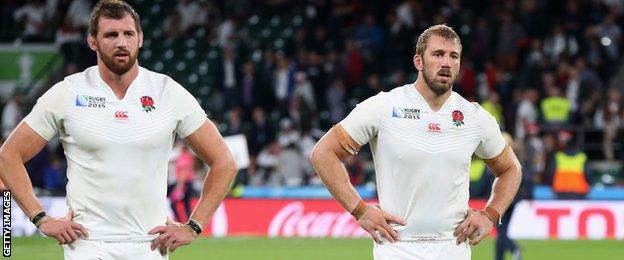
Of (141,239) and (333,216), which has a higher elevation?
(141,239)

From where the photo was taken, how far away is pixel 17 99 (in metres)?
27.8

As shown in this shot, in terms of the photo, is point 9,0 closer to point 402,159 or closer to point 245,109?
point 245,109

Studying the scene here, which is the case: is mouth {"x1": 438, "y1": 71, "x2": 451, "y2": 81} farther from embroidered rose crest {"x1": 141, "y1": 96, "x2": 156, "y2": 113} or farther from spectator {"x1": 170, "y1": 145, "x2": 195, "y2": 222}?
spectator {"x1": 170, "y1": 145, "x2": 195, "y2": 222}

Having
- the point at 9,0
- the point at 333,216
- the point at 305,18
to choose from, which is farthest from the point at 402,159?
the point at 9,0

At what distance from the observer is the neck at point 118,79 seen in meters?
7.09

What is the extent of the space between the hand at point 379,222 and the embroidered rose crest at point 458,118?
0.64 m

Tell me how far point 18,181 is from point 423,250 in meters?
2.28

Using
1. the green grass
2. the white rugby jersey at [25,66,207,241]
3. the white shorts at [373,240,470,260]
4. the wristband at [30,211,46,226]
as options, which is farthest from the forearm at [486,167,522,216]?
the green grass

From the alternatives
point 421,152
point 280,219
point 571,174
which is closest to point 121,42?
point 421,152

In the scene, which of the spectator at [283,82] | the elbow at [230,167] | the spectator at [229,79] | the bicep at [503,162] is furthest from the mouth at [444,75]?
the spectator at [229,79]

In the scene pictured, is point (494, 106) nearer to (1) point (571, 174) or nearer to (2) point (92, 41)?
(1) point (571, 174)

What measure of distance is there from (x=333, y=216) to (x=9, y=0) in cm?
1319

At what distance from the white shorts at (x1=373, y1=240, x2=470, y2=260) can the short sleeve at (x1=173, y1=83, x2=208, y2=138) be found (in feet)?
4.49

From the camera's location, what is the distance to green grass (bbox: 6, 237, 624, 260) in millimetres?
19219
